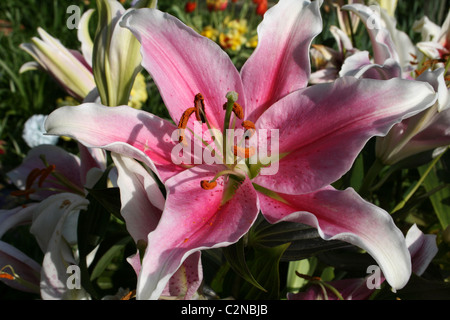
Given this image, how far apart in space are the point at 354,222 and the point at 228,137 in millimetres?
194

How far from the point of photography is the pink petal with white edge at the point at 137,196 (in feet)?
1.62

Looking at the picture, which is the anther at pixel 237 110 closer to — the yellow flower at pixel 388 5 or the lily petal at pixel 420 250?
the lily petal at pixel 420 250

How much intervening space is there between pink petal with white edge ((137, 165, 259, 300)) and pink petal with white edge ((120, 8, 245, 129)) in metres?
0.09

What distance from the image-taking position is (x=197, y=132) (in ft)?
1.95

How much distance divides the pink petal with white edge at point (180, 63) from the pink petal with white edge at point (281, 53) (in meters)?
0.03

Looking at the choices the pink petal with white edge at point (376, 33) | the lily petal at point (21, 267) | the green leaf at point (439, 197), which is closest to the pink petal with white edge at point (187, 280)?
the lily petal at point (21, 267)

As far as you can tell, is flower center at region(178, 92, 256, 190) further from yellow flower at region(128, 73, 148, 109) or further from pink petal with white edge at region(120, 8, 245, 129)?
yellow flower at region(128, 73, 148, 109)

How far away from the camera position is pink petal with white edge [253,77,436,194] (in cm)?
48

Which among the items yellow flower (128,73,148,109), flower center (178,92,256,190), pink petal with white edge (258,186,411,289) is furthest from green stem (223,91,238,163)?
yellow flower (128,73,148,109)

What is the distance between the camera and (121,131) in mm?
520

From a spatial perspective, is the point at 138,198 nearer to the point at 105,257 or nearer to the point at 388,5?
the point at 105,257

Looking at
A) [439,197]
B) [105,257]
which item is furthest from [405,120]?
[105,257]
